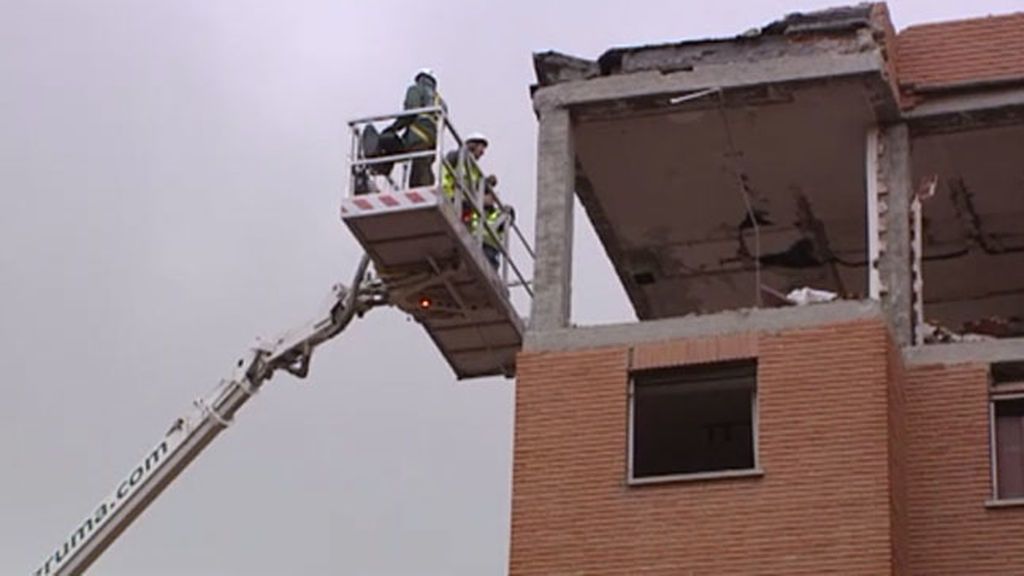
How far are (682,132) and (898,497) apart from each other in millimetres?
4916

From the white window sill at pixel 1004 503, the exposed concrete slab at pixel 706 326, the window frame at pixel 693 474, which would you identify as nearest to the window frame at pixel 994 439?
the white window sill at pixel 1004 503

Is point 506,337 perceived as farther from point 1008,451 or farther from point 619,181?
point 1008,451

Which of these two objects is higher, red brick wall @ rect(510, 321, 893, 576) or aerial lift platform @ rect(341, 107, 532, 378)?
aerial lift platform @ rect(341, 107, 532, 378)

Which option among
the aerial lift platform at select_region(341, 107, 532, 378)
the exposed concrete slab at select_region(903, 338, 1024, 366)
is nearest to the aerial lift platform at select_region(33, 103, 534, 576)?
the aerial lift platform at select_region(341, 107, 532, 378)

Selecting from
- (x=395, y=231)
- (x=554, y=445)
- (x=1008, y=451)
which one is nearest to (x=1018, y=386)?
(x=1008, y=451)

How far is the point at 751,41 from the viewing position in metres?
23.7

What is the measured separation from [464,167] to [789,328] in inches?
188

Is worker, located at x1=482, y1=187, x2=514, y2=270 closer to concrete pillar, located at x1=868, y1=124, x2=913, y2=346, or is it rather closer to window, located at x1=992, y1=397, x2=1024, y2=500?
concrete pillar, located at x1=868, y1=124, x2=913, y2=346

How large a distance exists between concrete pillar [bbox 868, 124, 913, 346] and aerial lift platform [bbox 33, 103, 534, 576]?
4.36 metres

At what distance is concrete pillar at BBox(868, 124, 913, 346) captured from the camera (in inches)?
904

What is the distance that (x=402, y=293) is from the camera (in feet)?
84.4

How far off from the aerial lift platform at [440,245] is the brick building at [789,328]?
1213 millimetres

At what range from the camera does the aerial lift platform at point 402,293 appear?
24516mm

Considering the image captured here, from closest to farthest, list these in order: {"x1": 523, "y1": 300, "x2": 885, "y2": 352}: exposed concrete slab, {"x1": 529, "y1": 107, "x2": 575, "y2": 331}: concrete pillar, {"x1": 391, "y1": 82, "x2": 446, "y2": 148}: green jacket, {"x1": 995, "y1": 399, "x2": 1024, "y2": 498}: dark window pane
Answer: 1. {"x1": 995, "y1": 399, "x2": 1024, "y2": 498}: dark window pane
2. {"x1": 523, "y1": 300, "x2": 885, "y2": 352}: exposed concrete slab
3. {"x1": 529, "y1": 107, "x2": 575, "y2": 331}: concrete pillar
4. {"x1": 391, "y1": 82, "x2": 446, "y2": 148}: green jacket
